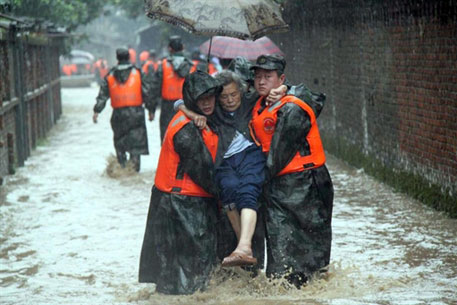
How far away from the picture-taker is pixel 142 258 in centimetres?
628

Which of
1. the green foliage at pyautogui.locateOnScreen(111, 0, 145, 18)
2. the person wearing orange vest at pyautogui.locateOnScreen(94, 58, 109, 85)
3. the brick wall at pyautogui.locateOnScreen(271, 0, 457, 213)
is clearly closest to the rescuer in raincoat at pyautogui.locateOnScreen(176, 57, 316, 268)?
the brick wall at pyautogui.locateOnScreen(271, 0, 457, 213)

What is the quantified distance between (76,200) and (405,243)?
4.57 meters

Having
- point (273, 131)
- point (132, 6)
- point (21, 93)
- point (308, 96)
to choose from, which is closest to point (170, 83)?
point (21, 93)

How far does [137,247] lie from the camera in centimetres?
842

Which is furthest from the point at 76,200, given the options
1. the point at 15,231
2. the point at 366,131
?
the point at 366,131

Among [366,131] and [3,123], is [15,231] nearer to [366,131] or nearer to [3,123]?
[3,123]

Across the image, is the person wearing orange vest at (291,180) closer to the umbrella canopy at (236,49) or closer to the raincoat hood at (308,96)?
the raincoat hood at (308,96)

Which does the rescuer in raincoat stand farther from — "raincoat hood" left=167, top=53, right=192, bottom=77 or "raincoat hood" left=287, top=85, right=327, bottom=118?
"raincoat hood" left=167, top=53, right=192, bottom=77

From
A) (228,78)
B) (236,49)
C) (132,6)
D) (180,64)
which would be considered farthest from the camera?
(132,6)

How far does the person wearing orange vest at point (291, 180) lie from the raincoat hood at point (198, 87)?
1.21 ft

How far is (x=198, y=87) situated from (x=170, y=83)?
296 inches

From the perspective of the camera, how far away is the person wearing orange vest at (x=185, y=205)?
232 inches

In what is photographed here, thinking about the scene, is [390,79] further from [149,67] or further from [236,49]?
[149,67]

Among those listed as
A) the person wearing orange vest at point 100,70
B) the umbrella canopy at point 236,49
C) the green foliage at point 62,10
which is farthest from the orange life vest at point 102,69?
the umbrella canopy at point 236,49
